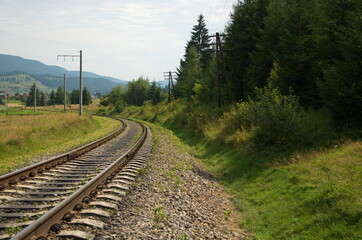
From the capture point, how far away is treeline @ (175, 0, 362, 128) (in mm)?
12156

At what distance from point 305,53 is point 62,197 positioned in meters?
16.6

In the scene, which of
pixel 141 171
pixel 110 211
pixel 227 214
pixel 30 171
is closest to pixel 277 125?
pixel 227 214

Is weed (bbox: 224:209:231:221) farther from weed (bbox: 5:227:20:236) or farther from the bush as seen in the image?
the bush

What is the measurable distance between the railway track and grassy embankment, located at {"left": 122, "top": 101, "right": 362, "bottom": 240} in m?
3.64

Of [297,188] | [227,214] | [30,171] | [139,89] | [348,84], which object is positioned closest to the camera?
[227,214]

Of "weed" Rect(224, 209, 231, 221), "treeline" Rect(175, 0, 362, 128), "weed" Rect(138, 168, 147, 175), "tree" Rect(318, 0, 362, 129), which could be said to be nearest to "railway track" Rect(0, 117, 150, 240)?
"weed" Rect(138, 168, 147, 175)

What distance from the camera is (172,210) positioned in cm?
658

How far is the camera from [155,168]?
403 inches

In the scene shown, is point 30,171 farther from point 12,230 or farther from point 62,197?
point 12,230

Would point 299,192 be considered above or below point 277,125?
below

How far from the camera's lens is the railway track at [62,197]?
4902mm

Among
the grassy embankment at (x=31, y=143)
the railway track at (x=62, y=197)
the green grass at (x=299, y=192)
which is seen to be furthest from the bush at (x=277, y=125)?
the grassy embankment at (x=31, y=143)

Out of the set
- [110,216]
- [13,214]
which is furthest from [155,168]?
[13,214]

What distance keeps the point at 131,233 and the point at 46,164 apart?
618 centimetres
